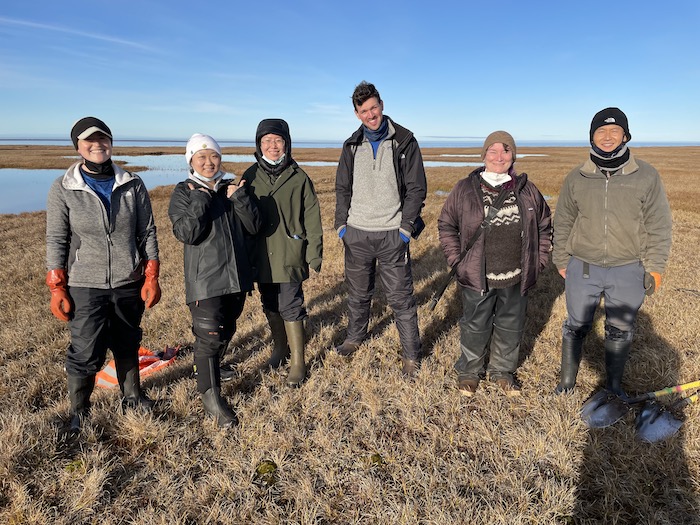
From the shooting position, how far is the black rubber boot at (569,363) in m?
3.83

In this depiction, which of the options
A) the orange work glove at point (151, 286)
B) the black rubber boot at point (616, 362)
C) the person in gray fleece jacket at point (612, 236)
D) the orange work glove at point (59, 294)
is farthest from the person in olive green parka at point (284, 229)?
the black rubber boot at point (616, 362)

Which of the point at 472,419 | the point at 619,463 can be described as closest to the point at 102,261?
the point at 472,419

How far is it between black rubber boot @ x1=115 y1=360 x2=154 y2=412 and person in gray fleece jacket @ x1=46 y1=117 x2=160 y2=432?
0.81 ft

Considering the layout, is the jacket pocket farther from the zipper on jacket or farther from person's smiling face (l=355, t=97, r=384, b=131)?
the zipper on jacket

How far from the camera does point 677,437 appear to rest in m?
3.14

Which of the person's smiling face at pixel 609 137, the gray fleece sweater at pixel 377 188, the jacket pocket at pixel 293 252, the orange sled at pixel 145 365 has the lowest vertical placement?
the orange sled at pixel 145 365

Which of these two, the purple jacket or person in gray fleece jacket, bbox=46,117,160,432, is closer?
person in gray fleece jacket, bbox=46,117,160,432

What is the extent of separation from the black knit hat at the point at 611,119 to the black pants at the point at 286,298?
3.05m

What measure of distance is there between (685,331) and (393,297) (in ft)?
Result: 12.2

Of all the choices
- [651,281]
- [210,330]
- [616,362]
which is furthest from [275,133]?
[616,362]

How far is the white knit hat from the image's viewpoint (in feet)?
10.8

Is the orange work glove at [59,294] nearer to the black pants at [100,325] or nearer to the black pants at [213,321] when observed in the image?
the black pants at [100,325]

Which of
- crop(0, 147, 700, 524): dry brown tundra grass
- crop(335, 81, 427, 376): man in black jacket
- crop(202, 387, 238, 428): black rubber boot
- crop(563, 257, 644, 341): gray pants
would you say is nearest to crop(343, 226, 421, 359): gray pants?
crop(335, 81, 427, 376): man in black jacket

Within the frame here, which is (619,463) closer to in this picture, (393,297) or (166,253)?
(393,297)
